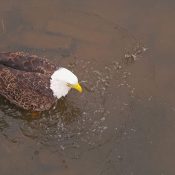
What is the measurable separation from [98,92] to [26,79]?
1.47 m

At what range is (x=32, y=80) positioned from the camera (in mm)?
8133

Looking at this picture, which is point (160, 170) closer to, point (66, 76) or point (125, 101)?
point (125, 101)

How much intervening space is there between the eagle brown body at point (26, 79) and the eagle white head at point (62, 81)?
88mm

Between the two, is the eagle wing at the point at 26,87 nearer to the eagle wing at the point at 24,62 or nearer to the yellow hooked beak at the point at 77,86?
the eagle wing at the point at 24,62

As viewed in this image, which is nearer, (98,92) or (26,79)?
(26,79)

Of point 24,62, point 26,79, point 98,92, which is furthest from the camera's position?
point 98,92

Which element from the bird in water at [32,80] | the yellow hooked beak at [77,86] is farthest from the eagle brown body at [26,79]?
the yellow hooked beak at [77,86]

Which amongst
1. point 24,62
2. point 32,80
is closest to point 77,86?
point 32,80

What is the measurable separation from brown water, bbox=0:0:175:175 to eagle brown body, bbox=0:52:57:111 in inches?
17.4

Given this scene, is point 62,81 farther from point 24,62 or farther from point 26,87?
point 24,62

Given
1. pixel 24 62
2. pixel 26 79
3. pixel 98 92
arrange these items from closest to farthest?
1. pixel 26 79
2. pixel 24 62
3. pixel 98 92

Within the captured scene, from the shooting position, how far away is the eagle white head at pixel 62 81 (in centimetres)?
814

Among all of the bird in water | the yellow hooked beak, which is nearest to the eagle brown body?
the bird in water

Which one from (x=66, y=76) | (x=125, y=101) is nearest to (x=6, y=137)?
(x=66, y=76)
